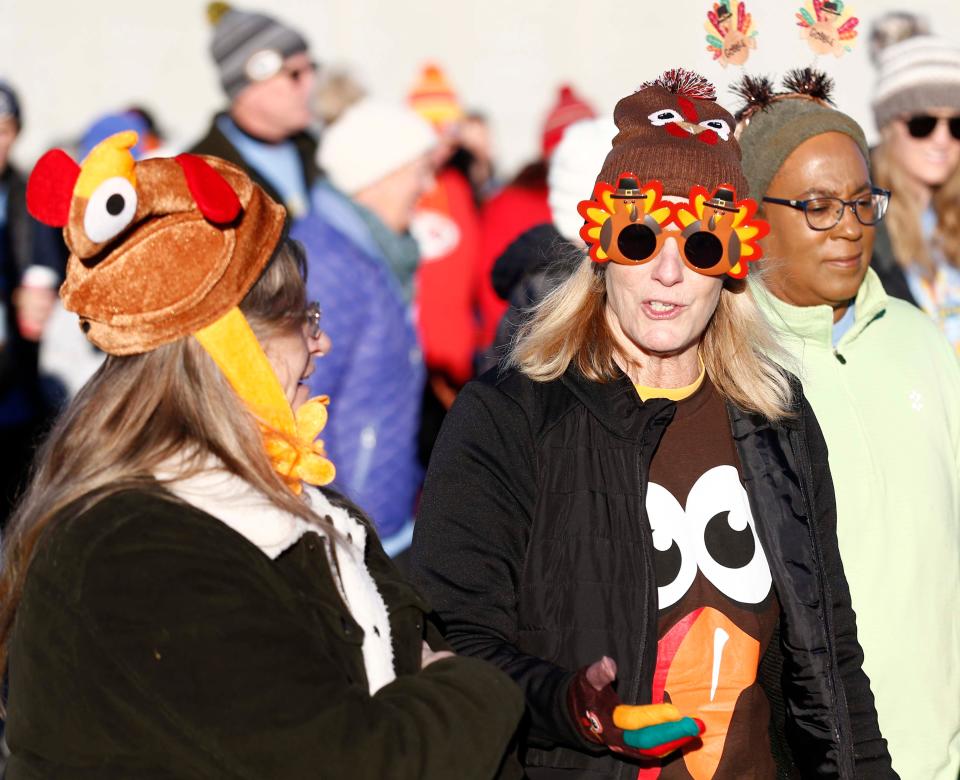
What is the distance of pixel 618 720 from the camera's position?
2.57 metres

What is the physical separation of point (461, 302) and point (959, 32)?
4.00 m

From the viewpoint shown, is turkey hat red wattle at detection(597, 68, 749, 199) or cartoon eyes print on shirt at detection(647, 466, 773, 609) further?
turkey hat red wattle at detection(597, 68, 749, 199)

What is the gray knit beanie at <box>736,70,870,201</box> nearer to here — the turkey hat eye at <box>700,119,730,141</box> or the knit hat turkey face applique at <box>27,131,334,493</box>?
the turkey hat eye at <box>700,119,730,141</box>

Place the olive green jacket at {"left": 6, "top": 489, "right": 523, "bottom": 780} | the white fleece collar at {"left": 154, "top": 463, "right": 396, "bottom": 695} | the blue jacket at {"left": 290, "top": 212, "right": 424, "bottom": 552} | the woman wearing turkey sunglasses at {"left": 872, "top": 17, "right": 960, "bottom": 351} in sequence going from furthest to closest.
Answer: the woman wearing turkey sunglasses at {"left": 872, "top": 17, "right": 960, "bottom": 351} → the blue jacket at {"left": 290, "top": 212, "right": 424, "bottom": 552} → the white fleece collar at {"left": 154, "top": 463, "right": 396, "bottom": 695} → the olive green jacket at {"left": 6, "top": 489, "right": 523, "bottom": 780}

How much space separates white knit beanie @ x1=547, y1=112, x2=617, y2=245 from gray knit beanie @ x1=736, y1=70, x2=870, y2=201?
→ 1272 mm

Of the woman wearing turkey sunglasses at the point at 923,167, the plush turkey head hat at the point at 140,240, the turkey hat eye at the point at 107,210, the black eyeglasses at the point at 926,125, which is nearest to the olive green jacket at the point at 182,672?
the plush turkey head hat at the point at 140,240

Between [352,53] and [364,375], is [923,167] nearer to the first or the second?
[364,375]

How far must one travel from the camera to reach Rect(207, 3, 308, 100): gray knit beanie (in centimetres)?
713

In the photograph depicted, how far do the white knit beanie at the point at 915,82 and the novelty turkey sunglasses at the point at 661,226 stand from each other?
3356mm

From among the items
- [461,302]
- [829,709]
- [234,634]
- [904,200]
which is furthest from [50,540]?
[461,302]

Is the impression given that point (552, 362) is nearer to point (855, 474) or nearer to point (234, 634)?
point (855, 474)

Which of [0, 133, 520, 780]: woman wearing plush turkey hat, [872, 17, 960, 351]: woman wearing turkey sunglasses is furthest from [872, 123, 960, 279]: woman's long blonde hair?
[0, 133, 520, 780]: woman wearing plush turkey hat

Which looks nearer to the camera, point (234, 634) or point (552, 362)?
point (234, 634)

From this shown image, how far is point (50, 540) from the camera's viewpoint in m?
2.25
